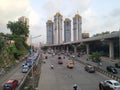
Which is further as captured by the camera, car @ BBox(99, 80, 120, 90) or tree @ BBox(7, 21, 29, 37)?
tree @ BBox(7, 21, 29, 37)

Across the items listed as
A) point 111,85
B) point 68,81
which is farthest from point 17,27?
point 111,85

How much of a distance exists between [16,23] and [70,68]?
7654cm

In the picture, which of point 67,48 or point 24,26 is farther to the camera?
point 67,48

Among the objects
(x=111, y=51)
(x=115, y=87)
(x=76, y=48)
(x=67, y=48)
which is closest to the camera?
(x=115, y=87)

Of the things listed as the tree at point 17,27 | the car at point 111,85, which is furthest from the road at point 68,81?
the tree at point 17,27

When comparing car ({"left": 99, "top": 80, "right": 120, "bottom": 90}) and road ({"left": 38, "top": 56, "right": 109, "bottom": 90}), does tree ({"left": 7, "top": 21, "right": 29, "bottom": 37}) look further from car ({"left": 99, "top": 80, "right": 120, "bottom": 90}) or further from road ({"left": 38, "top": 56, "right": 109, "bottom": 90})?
car ({"left": 99, "top": 80, "right": 120, "bottom": 90})

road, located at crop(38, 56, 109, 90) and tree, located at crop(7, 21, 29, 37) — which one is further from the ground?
tree, located at crop(7, 21, 29, 37)

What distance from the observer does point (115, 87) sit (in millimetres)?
26891

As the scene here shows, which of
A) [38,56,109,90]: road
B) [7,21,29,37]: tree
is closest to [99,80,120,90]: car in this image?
[38,56,109,90]: road

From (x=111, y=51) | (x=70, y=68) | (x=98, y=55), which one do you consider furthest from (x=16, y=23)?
(x=70, y=68)

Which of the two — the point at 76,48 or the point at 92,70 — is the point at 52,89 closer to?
the point at 92,70

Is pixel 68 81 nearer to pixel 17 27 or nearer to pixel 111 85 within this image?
pixel 111 85

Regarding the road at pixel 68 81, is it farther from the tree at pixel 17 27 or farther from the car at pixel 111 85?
the tree at pixel 17 27

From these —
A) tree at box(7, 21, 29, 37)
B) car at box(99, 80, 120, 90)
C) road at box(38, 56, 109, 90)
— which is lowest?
road at box(38, 56, 109, 90)
